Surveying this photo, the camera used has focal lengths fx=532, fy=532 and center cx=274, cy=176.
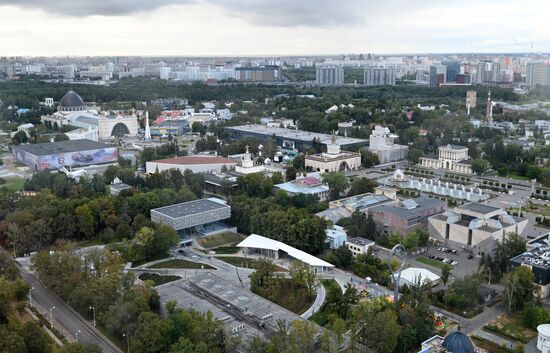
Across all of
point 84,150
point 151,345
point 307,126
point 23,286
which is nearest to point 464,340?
point 151,345

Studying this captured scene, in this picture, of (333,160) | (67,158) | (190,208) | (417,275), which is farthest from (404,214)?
(67,158)

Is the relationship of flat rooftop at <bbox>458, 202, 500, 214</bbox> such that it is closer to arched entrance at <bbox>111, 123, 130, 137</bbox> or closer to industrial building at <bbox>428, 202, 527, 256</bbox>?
industrial building at <bbox>428, 202, 527, 256</bbox>

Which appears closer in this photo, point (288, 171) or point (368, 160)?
point (288, 171)

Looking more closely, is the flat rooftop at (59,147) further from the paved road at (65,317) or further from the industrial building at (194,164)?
the paved road at (65,317)

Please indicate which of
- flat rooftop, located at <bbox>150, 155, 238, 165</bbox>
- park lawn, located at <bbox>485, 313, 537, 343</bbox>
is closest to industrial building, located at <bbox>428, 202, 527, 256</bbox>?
park lawn, located at <bbox>485, 313, 537, 343</bbox>

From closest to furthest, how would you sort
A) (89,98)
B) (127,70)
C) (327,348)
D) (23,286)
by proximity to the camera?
1. (327,348)
2. (23,286)
3. (89,98)
4. (127,70)

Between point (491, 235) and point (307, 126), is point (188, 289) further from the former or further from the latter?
point (307, 126)

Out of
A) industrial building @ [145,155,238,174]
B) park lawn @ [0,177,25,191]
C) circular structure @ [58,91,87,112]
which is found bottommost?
park lawn @ [0,177,25,191]
